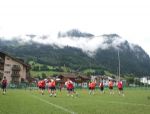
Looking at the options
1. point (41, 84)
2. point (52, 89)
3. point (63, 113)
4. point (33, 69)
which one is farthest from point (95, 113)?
point (33, 69)

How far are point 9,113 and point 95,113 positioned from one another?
4.43 m

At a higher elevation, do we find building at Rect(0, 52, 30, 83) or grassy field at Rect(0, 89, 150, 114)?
building at Rect(0, 52, 30, 83)

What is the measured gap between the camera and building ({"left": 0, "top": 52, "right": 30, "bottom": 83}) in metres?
138

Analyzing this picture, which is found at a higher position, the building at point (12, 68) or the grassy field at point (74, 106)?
the building at point (12, 68)

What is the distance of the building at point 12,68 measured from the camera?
138 m

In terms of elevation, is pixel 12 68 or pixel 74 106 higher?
pixel 12 68

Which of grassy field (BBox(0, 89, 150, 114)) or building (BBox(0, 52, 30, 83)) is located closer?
grassy field (BBox(0, 89, 150, 114))

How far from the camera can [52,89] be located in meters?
44.9

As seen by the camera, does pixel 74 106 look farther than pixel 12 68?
No

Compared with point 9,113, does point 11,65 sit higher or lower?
higher

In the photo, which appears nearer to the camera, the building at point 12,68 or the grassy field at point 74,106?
the grassy field at point 74,106

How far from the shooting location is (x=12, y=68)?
5458 inches

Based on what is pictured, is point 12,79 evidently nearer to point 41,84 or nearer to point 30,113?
point 41,84

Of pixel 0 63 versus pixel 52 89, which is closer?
pixel 52 89
